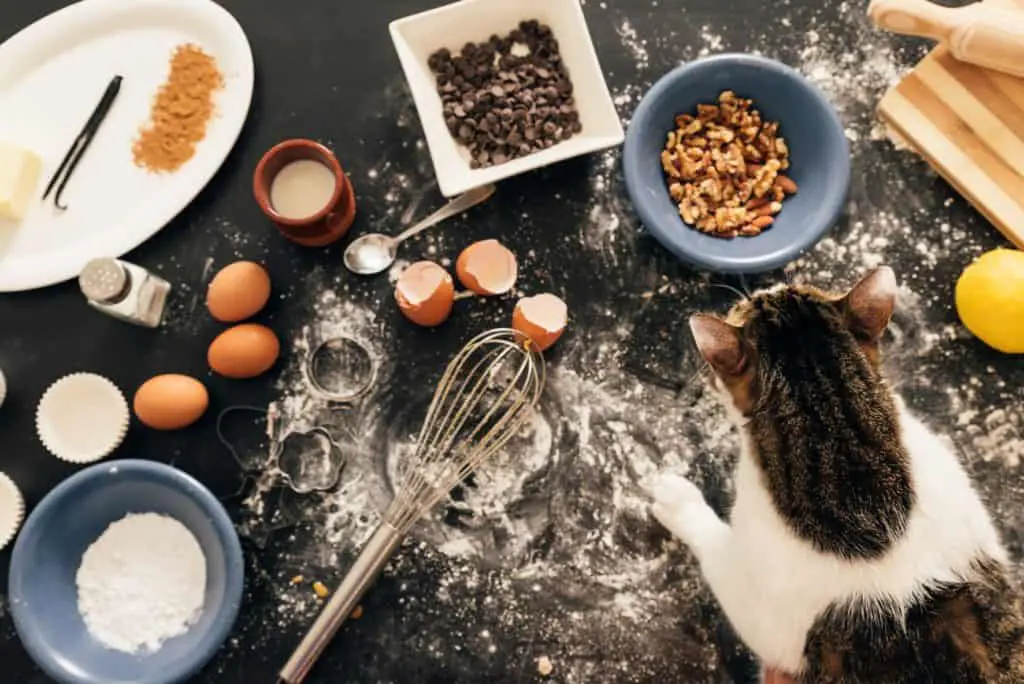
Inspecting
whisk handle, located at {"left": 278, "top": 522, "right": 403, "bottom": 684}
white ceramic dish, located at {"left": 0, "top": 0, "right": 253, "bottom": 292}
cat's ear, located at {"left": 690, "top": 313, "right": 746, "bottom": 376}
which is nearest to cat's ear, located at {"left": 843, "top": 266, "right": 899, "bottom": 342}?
cat's ear, located at {"left": 690, "top": 313, "right": 746, "bottom": 376}

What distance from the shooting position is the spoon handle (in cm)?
120

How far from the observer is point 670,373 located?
3.89 ft

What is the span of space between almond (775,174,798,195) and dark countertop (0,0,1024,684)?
10 cm

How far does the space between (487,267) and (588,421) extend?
0.80 feet

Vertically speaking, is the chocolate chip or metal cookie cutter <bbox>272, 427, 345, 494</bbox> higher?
the chocolate chip

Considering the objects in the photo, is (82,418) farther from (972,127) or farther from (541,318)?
(972,127)

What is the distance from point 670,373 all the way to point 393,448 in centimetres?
38

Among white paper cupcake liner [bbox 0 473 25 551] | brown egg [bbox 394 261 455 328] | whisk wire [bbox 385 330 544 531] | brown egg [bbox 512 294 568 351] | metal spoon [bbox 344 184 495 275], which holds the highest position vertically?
metal spoon [bbox 344 184 495 275]

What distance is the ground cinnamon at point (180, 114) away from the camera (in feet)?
3.99

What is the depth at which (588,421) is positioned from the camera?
46.5 inches

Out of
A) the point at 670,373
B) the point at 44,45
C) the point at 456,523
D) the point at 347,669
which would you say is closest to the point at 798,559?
the point at 670,373

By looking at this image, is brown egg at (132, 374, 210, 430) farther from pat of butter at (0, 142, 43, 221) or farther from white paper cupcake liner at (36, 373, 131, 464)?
pat of butter at (0, 142, 43, 221)

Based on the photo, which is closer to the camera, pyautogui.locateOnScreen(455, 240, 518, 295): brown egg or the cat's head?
the cat's head

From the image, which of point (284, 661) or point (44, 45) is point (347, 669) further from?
point (44, 45)
